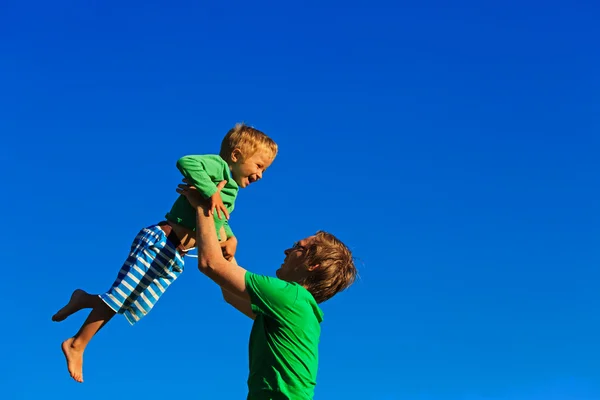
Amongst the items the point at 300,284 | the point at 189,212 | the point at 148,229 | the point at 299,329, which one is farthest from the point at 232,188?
the point at 299,329

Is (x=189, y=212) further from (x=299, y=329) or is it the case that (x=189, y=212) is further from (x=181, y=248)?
(x=299, y=329)

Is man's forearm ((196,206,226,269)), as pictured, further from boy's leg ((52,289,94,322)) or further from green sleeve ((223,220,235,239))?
boy's leg ((52,289,94,322))

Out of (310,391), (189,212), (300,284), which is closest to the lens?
(310,391)

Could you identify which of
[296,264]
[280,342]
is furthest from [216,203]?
[280,342]

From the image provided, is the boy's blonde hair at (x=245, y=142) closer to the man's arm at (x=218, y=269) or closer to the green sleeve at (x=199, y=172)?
the green sleeve at (x=199, y=172)

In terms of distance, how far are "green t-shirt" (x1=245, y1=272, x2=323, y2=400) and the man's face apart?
36 cm

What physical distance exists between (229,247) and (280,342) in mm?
1792

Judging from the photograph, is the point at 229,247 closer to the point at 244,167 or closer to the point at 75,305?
the point at 244,167

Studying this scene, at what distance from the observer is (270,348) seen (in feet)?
19.3

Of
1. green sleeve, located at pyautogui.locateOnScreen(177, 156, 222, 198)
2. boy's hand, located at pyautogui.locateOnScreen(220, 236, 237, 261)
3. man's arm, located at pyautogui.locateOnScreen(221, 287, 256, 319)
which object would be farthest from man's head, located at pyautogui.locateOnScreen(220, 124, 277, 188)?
man's arm, located at pyautogui.locateOnScreen(221, 287, 256, 319)

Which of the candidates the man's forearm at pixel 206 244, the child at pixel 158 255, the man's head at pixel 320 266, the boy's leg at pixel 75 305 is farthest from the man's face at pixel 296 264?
the boy's leg at pixel 75 305

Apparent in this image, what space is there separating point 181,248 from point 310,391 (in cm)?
219

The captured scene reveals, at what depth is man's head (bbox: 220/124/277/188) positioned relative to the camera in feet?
24.7

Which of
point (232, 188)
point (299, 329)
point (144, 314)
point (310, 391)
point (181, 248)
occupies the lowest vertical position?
point (310, 391)
